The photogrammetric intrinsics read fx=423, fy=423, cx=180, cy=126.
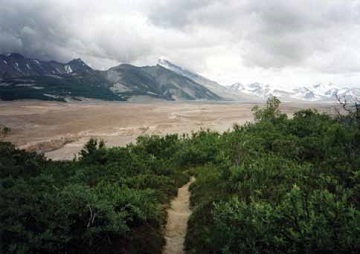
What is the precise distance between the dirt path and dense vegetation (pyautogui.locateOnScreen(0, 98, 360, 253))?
0.40 meters

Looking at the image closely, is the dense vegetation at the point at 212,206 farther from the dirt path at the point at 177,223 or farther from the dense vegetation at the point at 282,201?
the dirt path at the point at 177,223

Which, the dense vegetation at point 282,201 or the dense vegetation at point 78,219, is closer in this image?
the dense vegetation at point 282,201

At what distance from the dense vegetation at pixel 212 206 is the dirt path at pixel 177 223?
399 mm

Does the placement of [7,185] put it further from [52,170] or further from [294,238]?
[294,238]

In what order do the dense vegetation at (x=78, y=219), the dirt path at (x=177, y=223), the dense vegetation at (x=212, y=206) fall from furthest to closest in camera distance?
the dirt path at (x=177, y=223) → the dense vegetation at (x=78, y=219) → the dense vegetation at (x=212, y=206)

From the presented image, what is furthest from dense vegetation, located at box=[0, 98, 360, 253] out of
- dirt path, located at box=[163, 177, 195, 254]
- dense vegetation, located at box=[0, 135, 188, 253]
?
dirt path, located at box=[163, 177, 195, 254]

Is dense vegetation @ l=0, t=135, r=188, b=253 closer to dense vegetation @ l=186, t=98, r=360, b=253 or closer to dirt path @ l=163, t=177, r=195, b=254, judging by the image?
dirt path @ l=163, t=177, r=195, b=254

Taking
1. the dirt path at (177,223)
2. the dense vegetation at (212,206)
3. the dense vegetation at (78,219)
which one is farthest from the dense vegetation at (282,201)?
the dense vegetation at (78,219)

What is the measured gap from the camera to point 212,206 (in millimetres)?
18125

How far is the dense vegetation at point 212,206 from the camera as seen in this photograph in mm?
11633

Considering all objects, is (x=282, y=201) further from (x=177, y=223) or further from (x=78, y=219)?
(x=78, y=219)

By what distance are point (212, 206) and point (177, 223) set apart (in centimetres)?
188

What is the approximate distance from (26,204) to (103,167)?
1378 centimetres

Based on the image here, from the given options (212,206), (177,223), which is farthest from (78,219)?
(212,206)
